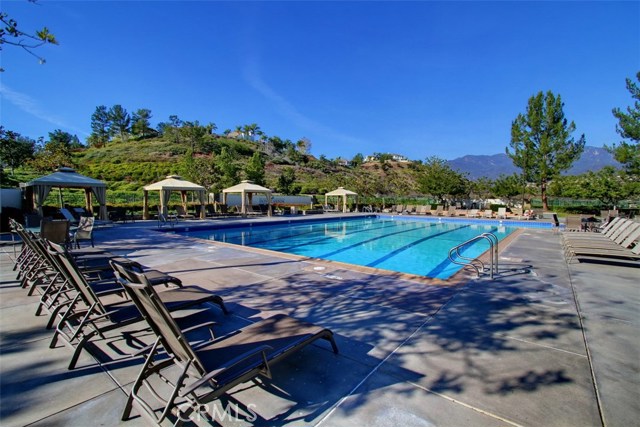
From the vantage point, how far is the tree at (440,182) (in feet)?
96.0

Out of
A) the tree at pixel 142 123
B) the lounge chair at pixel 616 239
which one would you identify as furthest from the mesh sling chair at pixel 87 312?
the tree at pixel 142 123

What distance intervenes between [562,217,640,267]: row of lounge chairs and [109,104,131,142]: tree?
79.5m

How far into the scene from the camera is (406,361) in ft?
8.04

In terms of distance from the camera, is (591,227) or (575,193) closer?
(591,227)

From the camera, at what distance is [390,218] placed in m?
23.5

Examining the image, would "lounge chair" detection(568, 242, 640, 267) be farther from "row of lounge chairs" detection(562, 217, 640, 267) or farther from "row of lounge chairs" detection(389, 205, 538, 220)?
"row of lounge chairs" detection(389, 205, 538, 220)

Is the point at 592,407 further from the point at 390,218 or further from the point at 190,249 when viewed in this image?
the point at 390,218

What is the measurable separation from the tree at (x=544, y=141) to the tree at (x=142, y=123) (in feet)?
214

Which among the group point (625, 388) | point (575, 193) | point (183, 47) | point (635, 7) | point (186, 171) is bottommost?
point (625, 388)

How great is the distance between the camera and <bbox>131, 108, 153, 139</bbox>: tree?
2491 inches

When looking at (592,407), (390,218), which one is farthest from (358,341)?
(390,218)

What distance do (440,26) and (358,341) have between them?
15.5 metres

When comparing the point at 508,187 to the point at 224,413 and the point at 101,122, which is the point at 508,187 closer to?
the point at 224,413

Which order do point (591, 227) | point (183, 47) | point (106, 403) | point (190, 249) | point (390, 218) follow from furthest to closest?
point (390, 218) → point (183, 47) → point (591, 227) → point (190, 249) → point (106, 403)
